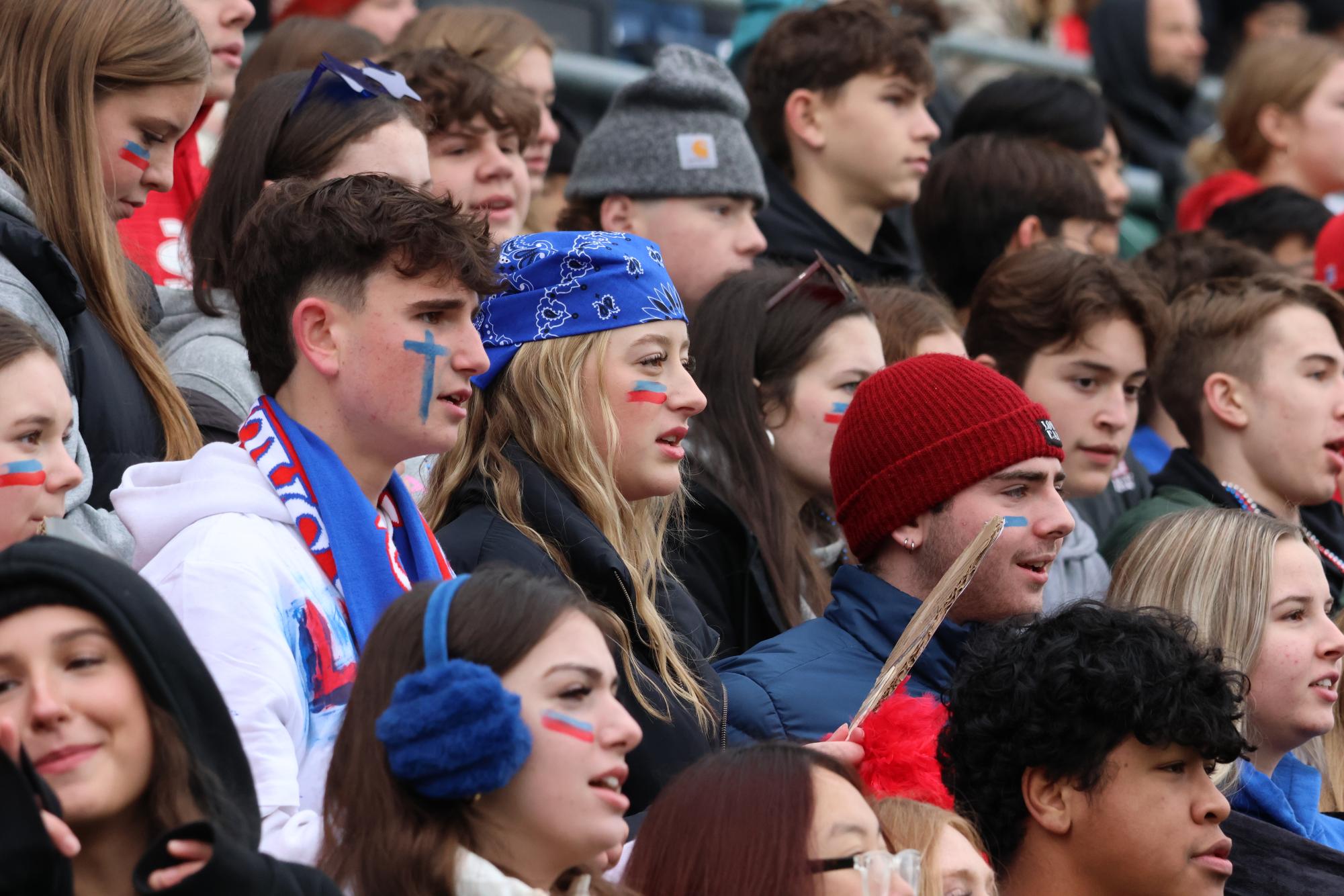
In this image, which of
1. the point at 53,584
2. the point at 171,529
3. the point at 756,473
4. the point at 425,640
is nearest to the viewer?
the point at 53,584

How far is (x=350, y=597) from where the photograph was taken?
3.51 metres

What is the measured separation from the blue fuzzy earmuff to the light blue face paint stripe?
89 centimetres

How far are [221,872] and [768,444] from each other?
292 cm

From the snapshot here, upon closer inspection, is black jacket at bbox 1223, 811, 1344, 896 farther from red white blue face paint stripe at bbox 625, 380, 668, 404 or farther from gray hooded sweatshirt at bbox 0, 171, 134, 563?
gray hooded sweatshirt at bbox 0, 171, 134, 563

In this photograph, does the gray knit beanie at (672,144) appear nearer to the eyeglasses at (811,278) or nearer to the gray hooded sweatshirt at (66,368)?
the eyeglasses at (811,278)

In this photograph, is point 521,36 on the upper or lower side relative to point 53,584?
lower

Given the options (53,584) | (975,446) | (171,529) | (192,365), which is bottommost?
(975,446)

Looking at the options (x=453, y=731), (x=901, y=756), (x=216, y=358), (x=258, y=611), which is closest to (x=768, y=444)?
(x=216, y=358)

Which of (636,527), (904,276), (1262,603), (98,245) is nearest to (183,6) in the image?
(98,245)

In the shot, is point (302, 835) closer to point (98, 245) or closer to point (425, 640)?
point (425, 640)

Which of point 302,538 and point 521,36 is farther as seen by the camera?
point 521,36

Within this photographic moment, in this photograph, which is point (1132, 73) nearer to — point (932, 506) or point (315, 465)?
point (932, 506)

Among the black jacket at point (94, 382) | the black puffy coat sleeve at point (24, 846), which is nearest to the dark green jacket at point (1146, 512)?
the black jacket at point (94, 382)

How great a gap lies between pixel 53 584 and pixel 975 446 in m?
2.62
